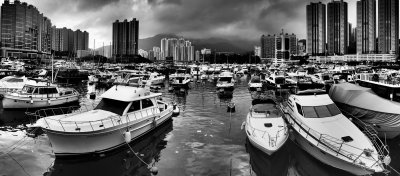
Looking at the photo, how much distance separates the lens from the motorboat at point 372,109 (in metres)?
15.3

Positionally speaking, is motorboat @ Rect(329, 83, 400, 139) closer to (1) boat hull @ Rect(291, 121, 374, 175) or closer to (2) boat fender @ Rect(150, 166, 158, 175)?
(1) boat hull @ Rect(291, 121, 374, 175)

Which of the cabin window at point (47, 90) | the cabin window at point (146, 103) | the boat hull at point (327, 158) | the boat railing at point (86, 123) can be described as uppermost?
the cabin window at point (47, 90)

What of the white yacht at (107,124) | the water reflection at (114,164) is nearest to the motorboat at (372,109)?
the water reflection at (114,164)

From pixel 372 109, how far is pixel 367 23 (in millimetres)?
206897

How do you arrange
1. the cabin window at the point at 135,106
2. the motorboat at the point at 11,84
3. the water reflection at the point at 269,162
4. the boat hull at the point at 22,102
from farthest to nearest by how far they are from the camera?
the motorboat at the point at 11,84, the boat hull at the point at 22,102, the cabin window at the point at 135,106, the water reflection at the point at 269,162

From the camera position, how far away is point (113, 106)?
52.7 ft

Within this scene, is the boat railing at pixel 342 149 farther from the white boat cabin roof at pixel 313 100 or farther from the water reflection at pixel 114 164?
the water reflection at pixel 114 164

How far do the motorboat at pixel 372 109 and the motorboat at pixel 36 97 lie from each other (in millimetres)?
25222

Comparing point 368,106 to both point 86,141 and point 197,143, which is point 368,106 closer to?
point 197,143

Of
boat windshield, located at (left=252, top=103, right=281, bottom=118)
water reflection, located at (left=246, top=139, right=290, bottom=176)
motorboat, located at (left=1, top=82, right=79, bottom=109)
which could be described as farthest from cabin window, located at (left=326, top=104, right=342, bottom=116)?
motorboat, located at (left=1, top=82, right=79, bottom=109)

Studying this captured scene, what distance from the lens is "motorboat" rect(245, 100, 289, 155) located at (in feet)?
42.1

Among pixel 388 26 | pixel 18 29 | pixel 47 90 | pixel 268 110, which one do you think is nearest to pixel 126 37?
pixel 18 29

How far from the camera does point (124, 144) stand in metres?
14.9

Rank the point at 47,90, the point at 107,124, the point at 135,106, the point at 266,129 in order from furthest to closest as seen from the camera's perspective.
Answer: the point at 47,90, the point at 135,106, the point at 266,129, the point at 107,124
